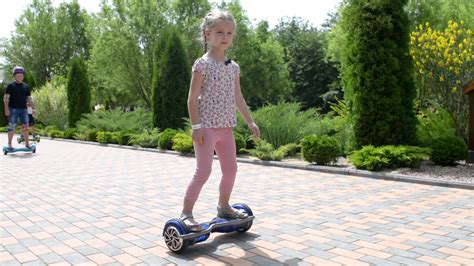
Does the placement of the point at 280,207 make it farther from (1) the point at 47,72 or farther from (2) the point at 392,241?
(1) the point at 47,72

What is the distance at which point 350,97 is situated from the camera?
9.41m

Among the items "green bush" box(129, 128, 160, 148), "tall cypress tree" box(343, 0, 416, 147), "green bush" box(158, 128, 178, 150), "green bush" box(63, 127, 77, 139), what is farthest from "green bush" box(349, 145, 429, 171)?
"green bush" box(63, 127, 77, 139)

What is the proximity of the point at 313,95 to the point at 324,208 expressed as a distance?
1507 inches

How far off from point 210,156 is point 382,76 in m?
6.25

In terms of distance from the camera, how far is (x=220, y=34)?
357 centimetres

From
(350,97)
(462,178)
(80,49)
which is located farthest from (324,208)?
(80,49)

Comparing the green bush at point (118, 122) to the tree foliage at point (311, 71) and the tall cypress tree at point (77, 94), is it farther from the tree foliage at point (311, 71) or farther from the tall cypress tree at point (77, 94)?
the tree foliage at point (311, 71)

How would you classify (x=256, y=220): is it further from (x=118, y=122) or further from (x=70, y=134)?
(x=70, y=134)

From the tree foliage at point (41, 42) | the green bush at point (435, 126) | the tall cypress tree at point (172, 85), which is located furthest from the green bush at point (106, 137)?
the tree foliage at point (41, 42)

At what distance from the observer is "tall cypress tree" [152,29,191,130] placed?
1477 centimetres

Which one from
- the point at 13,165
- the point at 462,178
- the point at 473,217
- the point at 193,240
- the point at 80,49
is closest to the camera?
the point at 193,240

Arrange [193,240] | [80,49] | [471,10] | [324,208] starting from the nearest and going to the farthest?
[193,240]
[324,208]
[471,10]
[80,49]

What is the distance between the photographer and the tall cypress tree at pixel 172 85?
48.5 ft

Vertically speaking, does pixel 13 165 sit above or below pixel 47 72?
below
